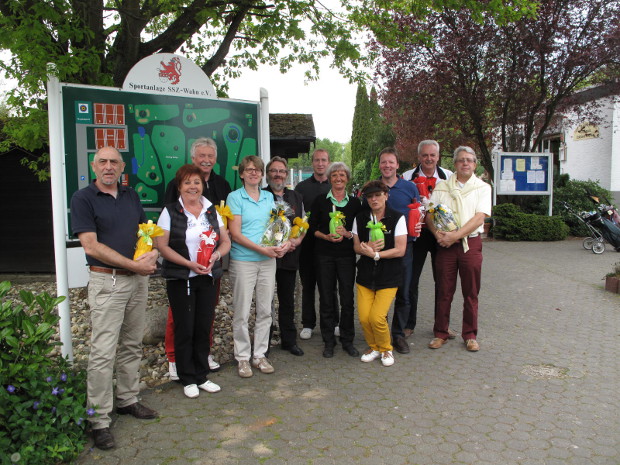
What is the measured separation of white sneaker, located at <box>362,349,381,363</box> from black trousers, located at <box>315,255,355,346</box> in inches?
9.8

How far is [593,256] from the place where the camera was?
37.8ft

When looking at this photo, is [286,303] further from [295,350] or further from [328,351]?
[328,351]

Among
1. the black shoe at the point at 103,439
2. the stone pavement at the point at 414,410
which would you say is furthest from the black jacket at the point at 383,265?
the black shoe at the point at 103,439

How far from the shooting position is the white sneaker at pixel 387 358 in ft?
15.9

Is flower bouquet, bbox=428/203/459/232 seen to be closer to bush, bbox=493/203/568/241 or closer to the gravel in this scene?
the gravel

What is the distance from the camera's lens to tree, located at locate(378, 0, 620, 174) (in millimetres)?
13734

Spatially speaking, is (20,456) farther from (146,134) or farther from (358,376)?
(146,134)

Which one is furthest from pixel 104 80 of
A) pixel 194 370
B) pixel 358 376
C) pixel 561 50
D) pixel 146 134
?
pixel 561 50

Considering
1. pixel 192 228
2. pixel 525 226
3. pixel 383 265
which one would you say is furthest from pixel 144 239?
pixel 525 226

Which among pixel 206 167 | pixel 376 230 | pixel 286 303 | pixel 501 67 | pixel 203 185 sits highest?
pixel 501 67

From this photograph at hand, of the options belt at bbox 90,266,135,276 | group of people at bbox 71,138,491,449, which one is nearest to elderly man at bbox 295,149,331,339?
group of people at bbox 71,138,491,449

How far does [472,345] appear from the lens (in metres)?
5.25

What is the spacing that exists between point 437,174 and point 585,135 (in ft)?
56.2

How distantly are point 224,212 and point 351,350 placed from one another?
201 centimetres
